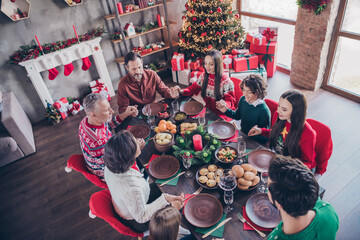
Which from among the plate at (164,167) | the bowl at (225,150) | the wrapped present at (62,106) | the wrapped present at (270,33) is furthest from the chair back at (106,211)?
the wrapped present at (270,33)

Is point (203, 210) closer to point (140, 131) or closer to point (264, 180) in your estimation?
point (264, 180)

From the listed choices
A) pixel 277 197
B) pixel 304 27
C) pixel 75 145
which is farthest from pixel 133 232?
pixel 304 27

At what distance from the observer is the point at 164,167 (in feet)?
6.59

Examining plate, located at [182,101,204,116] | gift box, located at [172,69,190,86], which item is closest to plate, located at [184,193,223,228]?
plate, located at [182,101,204,116]

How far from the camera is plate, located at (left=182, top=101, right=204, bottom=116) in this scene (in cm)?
258

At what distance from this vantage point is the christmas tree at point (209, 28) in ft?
13.7

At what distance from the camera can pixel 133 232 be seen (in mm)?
1795

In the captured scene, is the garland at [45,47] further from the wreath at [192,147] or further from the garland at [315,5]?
the garland at [315,5]

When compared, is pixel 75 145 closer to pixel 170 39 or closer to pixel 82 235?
pixel 82 235

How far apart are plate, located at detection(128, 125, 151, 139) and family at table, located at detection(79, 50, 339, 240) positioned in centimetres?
21

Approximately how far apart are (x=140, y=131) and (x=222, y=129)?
81 cm

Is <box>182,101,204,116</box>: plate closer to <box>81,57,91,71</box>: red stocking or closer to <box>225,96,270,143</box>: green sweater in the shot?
<box>225,96,270,143</box>: green sweater

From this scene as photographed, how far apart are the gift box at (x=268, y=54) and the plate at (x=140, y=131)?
305 cm

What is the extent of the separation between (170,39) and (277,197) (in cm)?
445
